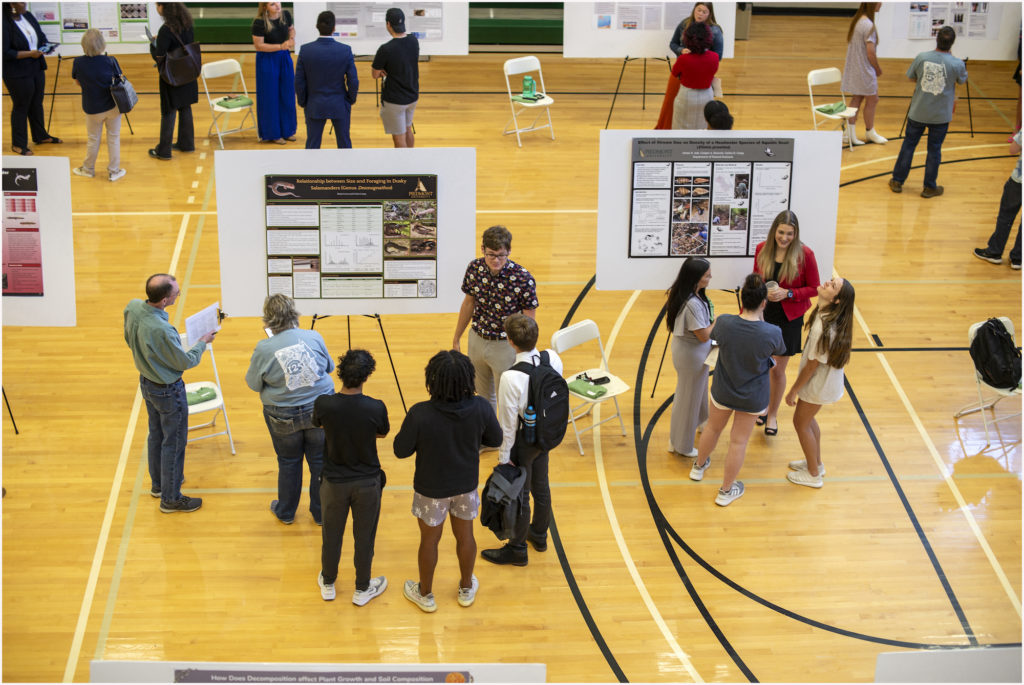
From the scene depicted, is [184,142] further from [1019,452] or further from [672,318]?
[1019,452]

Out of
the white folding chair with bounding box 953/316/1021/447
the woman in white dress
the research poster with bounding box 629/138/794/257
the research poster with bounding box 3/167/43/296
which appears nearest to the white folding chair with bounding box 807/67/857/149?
the woman in white dress

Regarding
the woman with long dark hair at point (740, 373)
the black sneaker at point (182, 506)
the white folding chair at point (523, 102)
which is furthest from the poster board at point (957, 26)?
the black sneaker at point (182, 506)

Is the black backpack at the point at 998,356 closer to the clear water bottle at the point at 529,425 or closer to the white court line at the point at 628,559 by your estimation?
the white court line at the point at 628,559

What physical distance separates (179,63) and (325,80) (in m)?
1.82

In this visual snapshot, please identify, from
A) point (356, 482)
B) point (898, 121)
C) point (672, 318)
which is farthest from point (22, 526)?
point (898, 121)

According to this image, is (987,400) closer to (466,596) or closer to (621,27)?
(466,596)

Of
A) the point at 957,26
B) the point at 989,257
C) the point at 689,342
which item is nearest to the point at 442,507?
the point at 689,342

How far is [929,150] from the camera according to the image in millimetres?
10820

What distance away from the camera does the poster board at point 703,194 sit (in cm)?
720

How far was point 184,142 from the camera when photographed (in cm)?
1162

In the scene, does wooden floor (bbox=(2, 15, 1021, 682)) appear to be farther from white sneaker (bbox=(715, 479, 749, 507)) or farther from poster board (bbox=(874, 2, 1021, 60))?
poster board (bbox=(874, 2, 1021, 60))

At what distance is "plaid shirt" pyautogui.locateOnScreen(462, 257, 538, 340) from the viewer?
632 centimetres

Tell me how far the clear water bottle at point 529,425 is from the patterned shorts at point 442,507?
404mm

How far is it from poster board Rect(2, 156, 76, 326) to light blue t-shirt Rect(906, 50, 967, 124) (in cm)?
780
